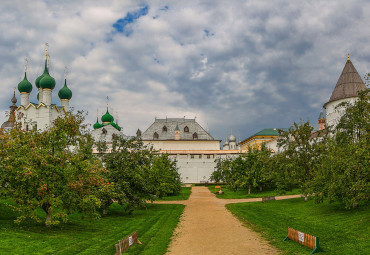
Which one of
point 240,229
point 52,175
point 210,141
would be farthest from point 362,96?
point 210,141

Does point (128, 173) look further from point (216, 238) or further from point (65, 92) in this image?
point (65, 92)

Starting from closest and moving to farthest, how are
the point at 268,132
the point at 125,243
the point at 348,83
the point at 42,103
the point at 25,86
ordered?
the point at 125,243 < the point at 348,83 < the point at 42,103 < the point at 25,86 < the point at 268,132

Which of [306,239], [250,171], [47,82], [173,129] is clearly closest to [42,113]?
[47,82]

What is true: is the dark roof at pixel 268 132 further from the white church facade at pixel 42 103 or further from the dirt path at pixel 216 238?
the dirt path at pixel 216 238

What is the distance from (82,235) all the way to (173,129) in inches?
2220

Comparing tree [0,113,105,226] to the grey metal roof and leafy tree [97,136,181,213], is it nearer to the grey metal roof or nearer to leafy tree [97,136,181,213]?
leafy tree [97,136,181,213]

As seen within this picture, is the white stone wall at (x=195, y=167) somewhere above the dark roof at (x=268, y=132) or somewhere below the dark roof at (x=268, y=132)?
below

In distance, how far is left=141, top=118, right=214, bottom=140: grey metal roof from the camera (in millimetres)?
70625

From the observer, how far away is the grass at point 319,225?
40.1ft

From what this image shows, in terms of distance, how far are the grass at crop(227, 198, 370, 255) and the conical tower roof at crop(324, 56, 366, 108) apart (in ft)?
73.8

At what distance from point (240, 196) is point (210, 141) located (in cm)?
3330

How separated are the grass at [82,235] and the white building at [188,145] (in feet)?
139

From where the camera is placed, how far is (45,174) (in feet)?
50.3

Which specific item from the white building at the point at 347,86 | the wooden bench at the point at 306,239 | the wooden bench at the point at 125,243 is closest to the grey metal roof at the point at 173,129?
the white building at the point at 347,86
